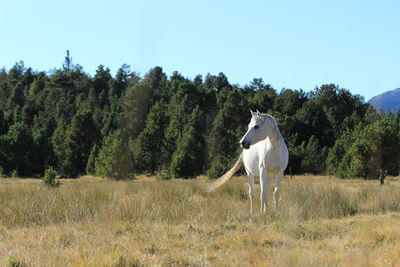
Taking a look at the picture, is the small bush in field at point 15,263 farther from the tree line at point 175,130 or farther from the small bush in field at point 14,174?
the small bush in field at point 14,174

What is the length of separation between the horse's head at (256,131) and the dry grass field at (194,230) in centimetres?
135

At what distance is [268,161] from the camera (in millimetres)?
8398

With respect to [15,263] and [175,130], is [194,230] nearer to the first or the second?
[15,263]

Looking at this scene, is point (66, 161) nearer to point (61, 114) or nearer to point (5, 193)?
point (61, 114)

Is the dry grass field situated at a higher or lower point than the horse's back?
lower

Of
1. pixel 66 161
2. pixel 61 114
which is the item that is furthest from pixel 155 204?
pixel 61 114

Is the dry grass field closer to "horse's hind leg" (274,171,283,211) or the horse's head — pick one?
"horse's hind leg" (274,171,283,211)

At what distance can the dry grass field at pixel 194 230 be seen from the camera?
4.69 metres

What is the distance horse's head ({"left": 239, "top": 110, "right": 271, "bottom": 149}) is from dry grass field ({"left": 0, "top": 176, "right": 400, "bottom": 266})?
1.35 meters

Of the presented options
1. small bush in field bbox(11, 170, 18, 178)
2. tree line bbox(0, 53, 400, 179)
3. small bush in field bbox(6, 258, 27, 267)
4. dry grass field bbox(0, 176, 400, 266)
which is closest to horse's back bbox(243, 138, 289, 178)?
dry grass field bbox(0, 176, 400, 266)

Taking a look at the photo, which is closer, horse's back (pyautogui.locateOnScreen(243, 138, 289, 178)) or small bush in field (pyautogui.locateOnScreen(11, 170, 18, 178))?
horse's back (pyautogui.locateOnScreen(243, 138, 289, 178))

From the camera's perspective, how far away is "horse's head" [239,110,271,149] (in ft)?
26.7

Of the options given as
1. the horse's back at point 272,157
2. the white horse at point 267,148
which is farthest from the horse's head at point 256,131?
the horse's back at point 272,157

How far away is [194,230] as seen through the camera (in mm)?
6727
